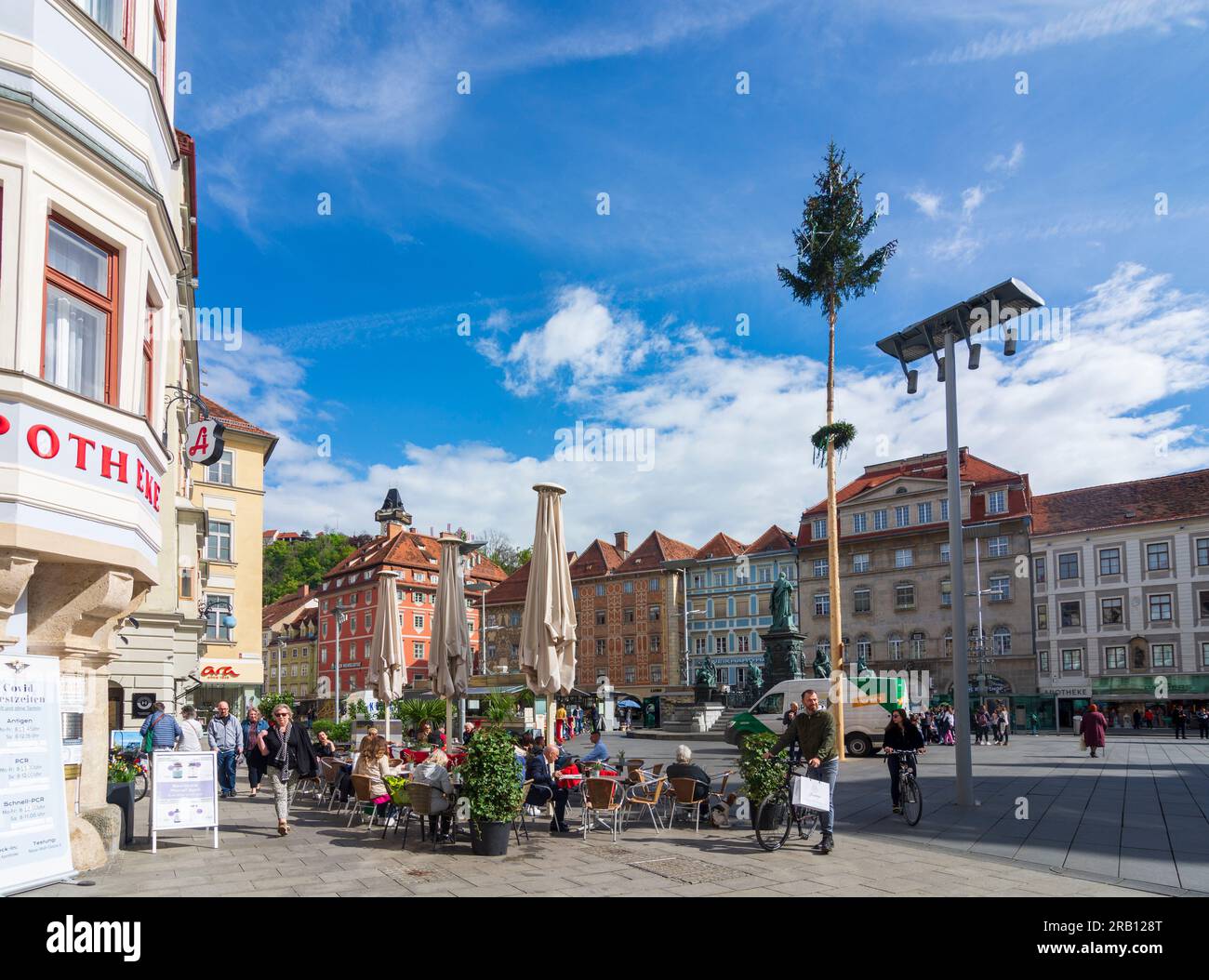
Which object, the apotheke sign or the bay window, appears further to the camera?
the bay window

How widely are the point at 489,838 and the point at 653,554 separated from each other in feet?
218

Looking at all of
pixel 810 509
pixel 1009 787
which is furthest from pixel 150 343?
pixel 810 509

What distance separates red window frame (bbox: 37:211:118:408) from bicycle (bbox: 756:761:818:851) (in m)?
8.44

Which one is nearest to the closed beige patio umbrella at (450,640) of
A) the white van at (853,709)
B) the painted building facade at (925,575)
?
the white van at (853,709)

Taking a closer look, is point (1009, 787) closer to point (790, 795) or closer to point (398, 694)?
point (790, 795)

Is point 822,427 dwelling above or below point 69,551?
above

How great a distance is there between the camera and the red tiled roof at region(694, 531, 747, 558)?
246ft

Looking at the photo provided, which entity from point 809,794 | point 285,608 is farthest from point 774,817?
point 285,608

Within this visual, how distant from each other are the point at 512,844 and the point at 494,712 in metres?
18.2

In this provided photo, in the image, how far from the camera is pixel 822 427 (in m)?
26.5

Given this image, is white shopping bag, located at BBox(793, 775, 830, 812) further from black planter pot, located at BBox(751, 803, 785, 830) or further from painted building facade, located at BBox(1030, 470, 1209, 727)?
painted building facade, located at BBox(1030, 470, 1209, 727)

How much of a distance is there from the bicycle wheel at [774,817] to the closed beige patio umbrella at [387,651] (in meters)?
12.6

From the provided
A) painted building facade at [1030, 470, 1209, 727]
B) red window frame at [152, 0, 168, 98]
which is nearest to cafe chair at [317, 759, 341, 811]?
red window frame at [152, 0, 168, 98]

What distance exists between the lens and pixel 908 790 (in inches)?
539
